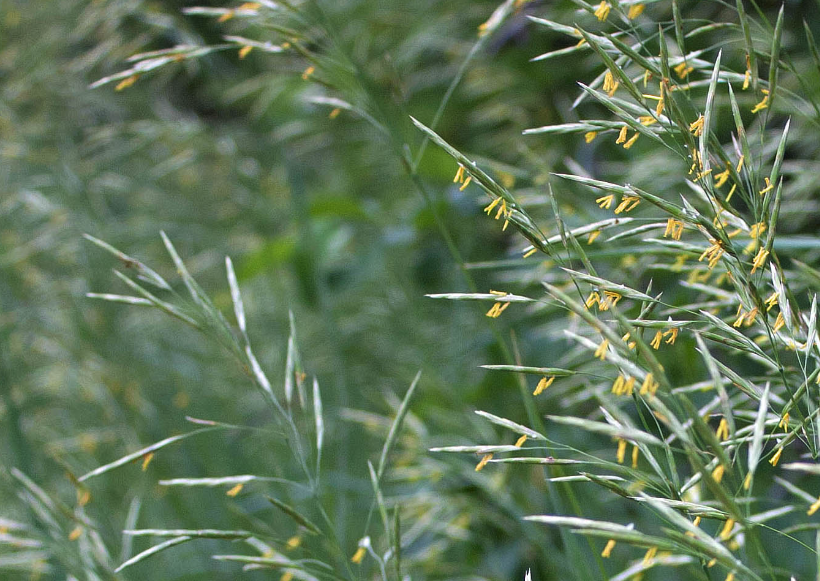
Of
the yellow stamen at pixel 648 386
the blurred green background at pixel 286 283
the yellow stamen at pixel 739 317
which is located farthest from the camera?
the blurred green background at pixel 286 283

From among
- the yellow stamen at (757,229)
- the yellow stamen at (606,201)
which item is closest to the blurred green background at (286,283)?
the yellow stamen at (606,201)

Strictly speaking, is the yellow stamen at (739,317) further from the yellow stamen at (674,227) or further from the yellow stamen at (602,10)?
the yellow stamen at (602,10)

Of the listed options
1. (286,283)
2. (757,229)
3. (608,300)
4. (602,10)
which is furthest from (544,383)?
(286,283)

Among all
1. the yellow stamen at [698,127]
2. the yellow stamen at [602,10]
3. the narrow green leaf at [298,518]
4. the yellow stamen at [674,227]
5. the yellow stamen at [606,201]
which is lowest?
the narrow green leaf at [298,518]

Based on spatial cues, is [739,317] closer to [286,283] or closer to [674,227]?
[674,227]

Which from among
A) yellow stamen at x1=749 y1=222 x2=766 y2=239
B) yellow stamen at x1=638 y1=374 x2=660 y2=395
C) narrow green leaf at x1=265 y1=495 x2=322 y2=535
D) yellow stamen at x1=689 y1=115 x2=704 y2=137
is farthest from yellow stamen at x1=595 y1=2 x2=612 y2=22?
narrow green leaf at x1=265 y1=495 x2=322 y2=535

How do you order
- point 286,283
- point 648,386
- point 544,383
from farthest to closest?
point 286,283
point 544,383
point 648,386

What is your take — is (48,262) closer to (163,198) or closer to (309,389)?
(163,198)

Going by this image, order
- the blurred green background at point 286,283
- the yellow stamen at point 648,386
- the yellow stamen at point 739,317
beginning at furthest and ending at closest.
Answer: the blurred green background at point 286,283 < the yellow stamen at point 739,317 < the yellow stamen at point 648,386

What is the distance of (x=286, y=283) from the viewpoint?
2.89m

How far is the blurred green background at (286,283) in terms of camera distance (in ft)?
5.12

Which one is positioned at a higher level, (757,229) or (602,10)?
(602,10)

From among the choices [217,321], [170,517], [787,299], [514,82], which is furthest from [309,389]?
[787,299]

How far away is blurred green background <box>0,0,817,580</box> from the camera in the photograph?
1.56 meters
